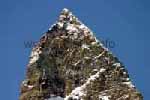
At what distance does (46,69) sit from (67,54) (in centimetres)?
204

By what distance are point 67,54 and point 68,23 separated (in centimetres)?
259

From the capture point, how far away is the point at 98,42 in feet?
362

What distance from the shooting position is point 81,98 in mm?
108312

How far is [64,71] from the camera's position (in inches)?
4311

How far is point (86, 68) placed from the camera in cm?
10944

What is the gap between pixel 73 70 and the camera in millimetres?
109500

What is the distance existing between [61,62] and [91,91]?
3.42 metres

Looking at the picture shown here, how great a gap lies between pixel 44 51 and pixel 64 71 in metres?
2.35

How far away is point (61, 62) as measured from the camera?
109875 mm

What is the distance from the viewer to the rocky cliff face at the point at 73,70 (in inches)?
4259

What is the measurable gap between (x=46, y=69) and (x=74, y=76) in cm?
230

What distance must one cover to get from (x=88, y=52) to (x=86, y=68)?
4.50 ft

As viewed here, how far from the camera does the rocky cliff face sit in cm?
10819
